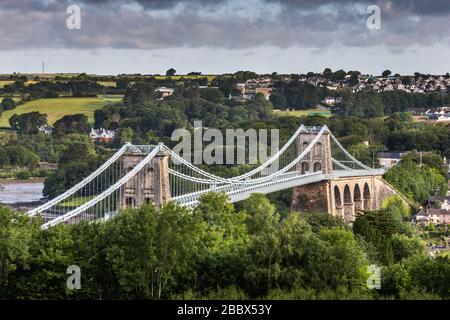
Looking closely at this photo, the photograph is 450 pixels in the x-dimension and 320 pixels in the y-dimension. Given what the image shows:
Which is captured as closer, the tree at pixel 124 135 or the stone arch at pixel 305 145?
the stone arch at pixel 305 145

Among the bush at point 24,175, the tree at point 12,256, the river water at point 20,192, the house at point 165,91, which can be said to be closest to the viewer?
the tree at point 12,256

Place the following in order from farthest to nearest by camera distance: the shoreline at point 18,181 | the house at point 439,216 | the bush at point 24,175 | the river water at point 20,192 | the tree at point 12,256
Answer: the bush at point 24,175, the shoreline at point 18,181, the river water at point 20,192, the house at point 439,216, the tree at point 12,256

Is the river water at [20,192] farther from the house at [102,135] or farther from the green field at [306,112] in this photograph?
the green field at [306,112]

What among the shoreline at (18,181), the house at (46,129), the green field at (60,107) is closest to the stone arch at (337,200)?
the shoreline at (18,181)

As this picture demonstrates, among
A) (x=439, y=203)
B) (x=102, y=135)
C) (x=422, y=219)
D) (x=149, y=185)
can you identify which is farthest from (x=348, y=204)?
(x=102, y=135)

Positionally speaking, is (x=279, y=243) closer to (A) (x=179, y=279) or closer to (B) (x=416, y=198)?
(A) (x=179, y=279)
